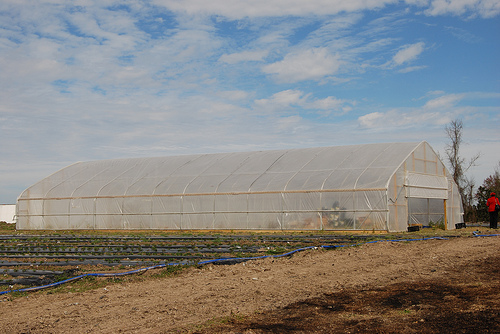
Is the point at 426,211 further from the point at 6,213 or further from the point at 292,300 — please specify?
the point at 6,213

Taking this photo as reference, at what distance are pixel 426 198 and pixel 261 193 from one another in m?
10.4

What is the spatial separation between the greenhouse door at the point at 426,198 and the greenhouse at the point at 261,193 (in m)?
0.06

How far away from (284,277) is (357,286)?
1774mm

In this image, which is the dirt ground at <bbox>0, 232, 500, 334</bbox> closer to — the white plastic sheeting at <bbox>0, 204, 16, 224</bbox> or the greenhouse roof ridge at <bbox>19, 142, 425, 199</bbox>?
the greenhouse roof ridge at <bbox>19, 142, 425, 199</bbox>

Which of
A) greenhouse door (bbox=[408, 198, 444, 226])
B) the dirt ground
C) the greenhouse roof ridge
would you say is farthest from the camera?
greenhouse door (bbox=[408, 198, 444, 226])

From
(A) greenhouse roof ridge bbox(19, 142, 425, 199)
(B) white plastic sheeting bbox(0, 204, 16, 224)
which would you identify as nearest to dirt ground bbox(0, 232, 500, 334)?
(A) greenhouse roof ridge bbox(19, 142, 425, 199)

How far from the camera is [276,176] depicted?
3028 centimetres

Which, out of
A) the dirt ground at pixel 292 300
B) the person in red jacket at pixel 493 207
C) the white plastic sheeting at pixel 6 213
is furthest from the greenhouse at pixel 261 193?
the white plastic sheeting at pixel 6 213

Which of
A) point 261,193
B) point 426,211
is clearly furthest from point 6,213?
point 426,211

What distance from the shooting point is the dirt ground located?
6867 mm

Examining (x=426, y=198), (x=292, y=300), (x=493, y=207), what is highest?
(x=426, y=198)

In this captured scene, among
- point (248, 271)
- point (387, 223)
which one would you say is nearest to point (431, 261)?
point (248, 271)

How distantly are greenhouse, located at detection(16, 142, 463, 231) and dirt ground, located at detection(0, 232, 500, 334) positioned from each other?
1402cm

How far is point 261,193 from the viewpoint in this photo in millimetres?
29031
